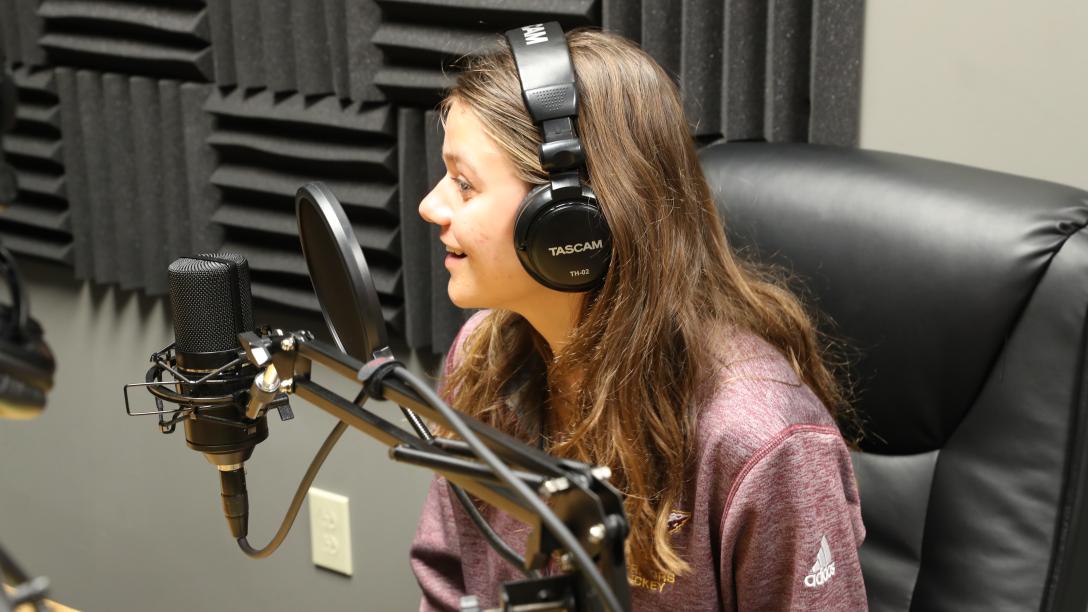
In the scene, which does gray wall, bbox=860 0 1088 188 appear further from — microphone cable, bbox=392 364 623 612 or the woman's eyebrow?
microphone cable, bbox=392 364 623 612

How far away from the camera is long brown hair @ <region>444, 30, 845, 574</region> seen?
0.96 meters

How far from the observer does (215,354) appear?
2.39ft

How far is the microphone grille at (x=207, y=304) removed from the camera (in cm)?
73

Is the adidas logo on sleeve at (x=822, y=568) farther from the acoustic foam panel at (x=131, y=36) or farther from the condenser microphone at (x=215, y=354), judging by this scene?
the acoustic foam panel at (x=131, y=36)

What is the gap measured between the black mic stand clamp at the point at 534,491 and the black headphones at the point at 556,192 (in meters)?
0.39

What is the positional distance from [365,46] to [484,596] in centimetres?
82

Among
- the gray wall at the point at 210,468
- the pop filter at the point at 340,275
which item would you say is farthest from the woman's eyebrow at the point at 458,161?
the gray wall at the point at 210,468

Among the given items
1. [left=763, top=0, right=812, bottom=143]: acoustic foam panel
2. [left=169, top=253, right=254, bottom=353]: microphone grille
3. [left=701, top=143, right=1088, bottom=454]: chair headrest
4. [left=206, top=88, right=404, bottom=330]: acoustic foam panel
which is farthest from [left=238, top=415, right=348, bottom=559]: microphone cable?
[left=206, top=88, right=404, bottom=330]: acoustic foam panel

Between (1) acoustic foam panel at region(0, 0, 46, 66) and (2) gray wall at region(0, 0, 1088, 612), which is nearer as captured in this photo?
(2) gray wall at region(0, 0, 1088, 612)

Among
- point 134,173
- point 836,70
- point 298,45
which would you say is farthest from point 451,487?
point 134,173

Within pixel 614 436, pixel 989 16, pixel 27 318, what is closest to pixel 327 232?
pixel 27 318

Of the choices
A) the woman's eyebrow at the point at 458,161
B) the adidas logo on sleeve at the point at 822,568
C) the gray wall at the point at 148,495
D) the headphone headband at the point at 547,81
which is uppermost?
the headphone headband at the point at 547,81

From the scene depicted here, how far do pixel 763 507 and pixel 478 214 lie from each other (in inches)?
14.2

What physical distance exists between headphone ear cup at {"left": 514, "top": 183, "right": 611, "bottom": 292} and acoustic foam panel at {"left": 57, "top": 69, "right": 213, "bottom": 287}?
1039 mm
